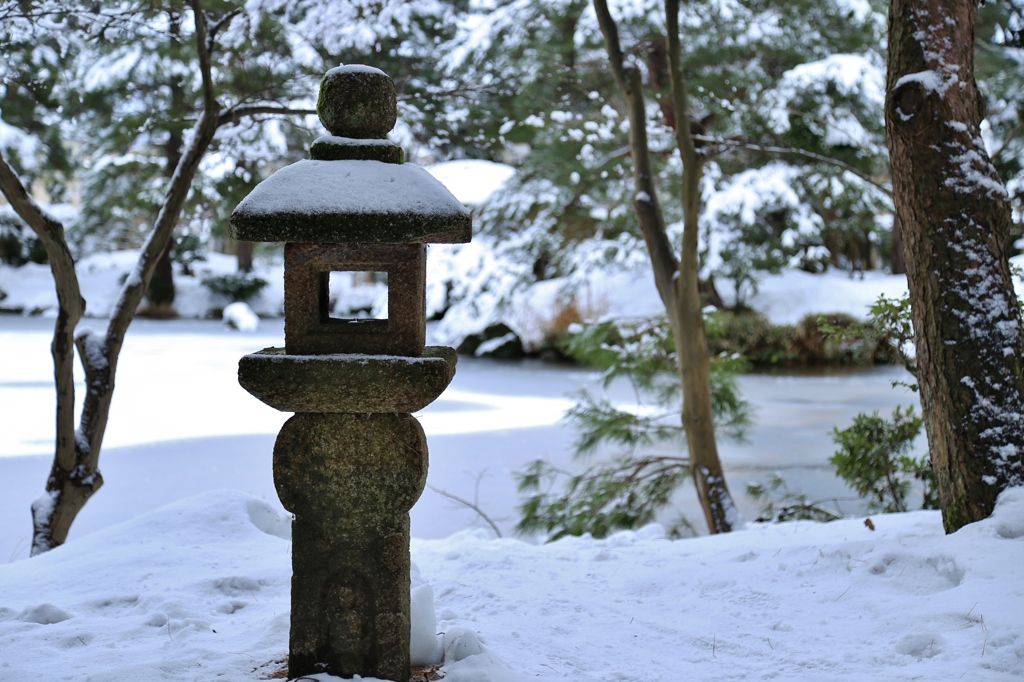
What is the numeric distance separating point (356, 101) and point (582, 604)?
5.71 ft

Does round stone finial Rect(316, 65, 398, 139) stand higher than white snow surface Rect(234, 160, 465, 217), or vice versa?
round stone finial Rect(316, 65, 398, 139)

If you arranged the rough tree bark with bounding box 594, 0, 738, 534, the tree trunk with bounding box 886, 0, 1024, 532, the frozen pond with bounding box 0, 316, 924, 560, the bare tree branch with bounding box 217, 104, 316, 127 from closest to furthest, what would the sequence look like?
the tree trunk with bounding box 886, 0, 1024, 532
the bare tree branch with bounding box 217, 104, 316, 127
the rough tree bark with bounding box 594, 0, 738, 534
the frozen pond with bounding box 0, 316, 924, 560

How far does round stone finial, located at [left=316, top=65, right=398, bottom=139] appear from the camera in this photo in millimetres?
2109

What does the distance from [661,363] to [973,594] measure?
11.0 ft

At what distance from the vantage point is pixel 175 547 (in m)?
3.20

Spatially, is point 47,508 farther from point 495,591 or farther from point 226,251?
point 226,251

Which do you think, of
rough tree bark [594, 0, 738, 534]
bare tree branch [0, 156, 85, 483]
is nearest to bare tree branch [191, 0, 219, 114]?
bare tree branch [0, 156, 85, 483]

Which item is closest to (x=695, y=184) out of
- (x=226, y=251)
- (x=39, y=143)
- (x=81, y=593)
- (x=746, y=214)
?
(x=81, y=593)

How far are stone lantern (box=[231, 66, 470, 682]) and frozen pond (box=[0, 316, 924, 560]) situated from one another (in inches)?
126

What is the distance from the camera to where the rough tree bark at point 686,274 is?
468 centimetres

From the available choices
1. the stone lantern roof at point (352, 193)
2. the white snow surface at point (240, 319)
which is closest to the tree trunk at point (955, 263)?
the stone lantern roof at point (352, 193)

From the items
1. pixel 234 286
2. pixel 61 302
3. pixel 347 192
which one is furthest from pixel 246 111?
pixel 234 286

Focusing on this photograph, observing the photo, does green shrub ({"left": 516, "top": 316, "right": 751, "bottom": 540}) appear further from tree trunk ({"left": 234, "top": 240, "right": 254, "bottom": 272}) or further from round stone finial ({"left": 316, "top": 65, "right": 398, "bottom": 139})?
tree trunk ({"left": 234, "top": 240, "right": 254, "bottom": 272})

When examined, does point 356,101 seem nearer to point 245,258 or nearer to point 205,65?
point 205,65
